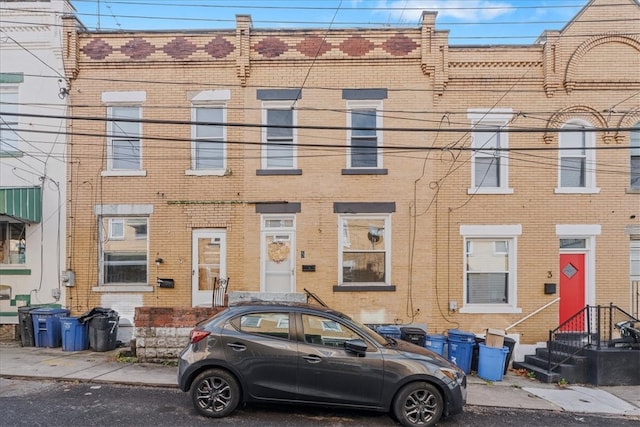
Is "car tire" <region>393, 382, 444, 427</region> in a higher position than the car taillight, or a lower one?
lower

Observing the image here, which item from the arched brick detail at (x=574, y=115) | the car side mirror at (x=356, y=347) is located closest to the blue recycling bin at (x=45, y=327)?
the car side mirror at (x=356, y=347)

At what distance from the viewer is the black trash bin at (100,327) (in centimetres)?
962

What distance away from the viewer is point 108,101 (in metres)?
10.8

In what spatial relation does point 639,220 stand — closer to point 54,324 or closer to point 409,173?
point 409,173

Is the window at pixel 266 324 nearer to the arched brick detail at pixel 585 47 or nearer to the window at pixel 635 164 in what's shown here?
the arched brick detail at pixel 585 47

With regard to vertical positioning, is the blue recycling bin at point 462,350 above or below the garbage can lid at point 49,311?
below

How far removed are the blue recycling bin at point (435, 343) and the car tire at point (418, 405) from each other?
3.50m

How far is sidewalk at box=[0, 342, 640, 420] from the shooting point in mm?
7051

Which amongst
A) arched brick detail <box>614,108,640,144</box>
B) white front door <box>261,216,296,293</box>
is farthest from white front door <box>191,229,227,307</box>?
arched brick detail <box>614,108,640,144</box>

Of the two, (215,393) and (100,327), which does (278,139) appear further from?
(215,393)

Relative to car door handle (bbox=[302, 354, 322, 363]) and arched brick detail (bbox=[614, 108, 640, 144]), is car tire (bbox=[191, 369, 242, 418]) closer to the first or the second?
car door handle (bbox=[302, 354, 322, 363])

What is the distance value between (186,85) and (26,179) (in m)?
4.65

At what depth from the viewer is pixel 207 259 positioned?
1072 centimetres

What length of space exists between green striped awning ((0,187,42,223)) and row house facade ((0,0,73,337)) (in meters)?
0.18
